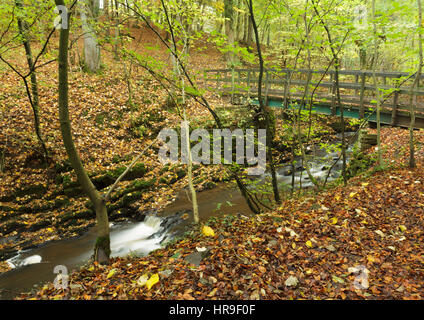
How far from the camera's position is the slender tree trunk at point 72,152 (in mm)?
3372

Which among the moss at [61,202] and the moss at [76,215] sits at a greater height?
the moss at [61,202]

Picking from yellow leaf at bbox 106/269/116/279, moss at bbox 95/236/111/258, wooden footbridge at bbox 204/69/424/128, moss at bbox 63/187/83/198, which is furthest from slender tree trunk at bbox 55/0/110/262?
moss at bbox 63/187/83/198

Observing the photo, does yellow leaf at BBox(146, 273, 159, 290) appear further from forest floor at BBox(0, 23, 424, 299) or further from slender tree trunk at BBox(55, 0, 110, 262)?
slender tree trunk at BBox(55, 0, 110, 262)

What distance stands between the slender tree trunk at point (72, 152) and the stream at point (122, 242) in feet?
6.26

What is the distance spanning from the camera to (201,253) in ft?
12.8

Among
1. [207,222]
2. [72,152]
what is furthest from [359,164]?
[72,152]

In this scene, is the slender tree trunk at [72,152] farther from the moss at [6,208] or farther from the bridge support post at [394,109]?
the bridge support post at [394,109]

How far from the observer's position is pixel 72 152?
12.4 feet

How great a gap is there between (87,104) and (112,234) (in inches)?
278

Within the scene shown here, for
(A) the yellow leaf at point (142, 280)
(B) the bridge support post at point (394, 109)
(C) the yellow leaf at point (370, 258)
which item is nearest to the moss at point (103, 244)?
(A) the yellow leaf at point (142, 280)

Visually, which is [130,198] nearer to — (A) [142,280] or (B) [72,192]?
(B) [72,192]

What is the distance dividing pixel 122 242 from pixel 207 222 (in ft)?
9.89
